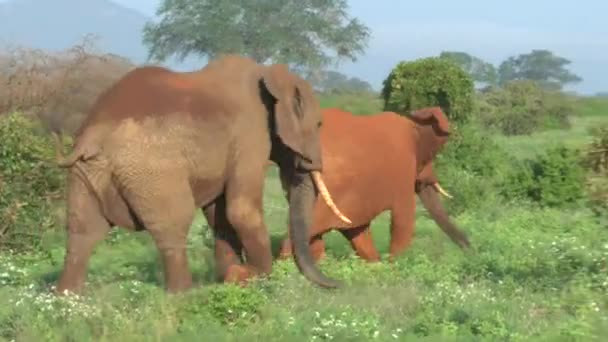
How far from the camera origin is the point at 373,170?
12.5 metres

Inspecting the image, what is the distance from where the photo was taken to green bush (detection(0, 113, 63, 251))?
14055mm

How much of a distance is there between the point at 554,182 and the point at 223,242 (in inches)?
378

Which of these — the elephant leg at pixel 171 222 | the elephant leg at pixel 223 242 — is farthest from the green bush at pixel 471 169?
the elephant leg at pixel 171 222

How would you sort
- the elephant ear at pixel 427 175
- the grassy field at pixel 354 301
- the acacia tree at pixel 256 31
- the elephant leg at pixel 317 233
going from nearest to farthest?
the grassy field at pixel 354 301 < the elephant leg at pixel 317 233 < the elephant ear at pixel 427 175 < the acacia tree at pixel 256 31

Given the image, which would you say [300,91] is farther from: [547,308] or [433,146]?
[433,146]

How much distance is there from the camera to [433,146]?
45.1 feet

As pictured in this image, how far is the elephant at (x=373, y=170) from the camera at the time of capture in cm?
1219

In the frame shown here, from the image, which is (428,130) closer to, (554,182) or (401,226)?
(401,226)

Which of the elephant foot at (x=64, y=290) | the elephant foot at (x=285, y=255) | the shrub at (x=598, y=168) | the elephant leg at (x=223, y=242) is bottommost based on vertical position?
the elephant foot at (x=285, y=255)

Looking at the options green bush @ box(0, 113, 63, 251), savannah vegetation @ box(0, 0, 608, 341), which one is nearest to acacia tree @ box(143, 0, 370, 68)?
savannah vegetation @ box(0, 0, 608, 341)

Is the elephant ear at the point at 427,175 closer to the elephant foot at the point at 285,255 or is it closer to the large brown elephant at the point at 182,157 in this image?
the elephant foot at the point at 285,255

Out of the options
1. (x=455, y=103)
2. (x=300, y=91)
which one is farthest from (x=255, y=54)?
(x=300, y=91)

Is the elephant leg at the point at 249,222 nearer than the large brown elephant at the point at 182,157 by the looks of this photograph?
No

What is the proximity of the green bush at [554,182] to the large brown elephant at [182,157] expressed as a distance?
926cm
